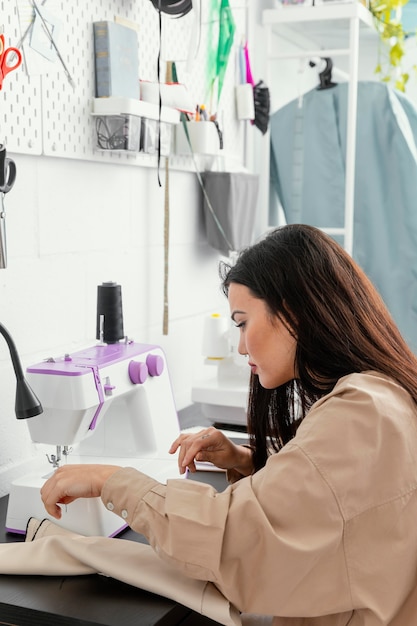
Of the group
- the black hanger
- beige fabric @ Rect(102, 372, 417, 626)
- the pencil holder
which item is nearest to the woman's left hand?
beige fabric @ Rect(102, 372, 417, 626)

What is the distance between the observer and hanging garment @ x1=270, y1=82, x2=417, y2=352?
2.49 metres

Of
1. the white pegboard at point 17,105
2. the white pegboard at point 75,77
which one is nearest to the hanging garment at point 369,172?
the white pegboard at point 75,77

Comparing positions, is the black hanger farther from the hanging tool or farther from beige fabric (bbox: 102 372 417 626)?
beige fabric (bbox: 102 372 417 626)

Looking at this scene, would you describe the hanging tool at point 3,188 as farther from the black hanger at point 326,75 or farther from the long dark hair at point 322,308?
the black hanger at point 326,75

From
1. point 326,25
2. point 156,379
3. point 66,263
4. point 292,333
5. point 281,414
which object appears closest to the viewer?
point 292,333

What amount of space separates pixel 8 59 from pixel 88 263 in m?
0.49

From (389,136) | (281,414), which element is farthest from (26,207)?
(389,136)

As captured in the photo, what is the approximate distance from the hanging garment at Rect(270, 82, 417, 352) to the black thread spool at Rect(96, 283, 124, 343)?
120 cm

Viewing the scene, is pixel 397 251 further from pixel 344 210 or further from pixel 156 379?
pixel 156 379

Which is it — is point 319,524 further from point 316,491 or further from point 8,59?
point 8,59

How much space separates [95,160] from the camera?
67.7 inches

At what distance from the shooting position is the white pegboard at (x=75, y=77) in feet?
4.77

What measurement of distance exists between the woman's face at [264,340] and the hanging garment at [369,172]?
4.60 ft

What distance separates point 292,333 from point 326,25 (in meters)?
1.61
